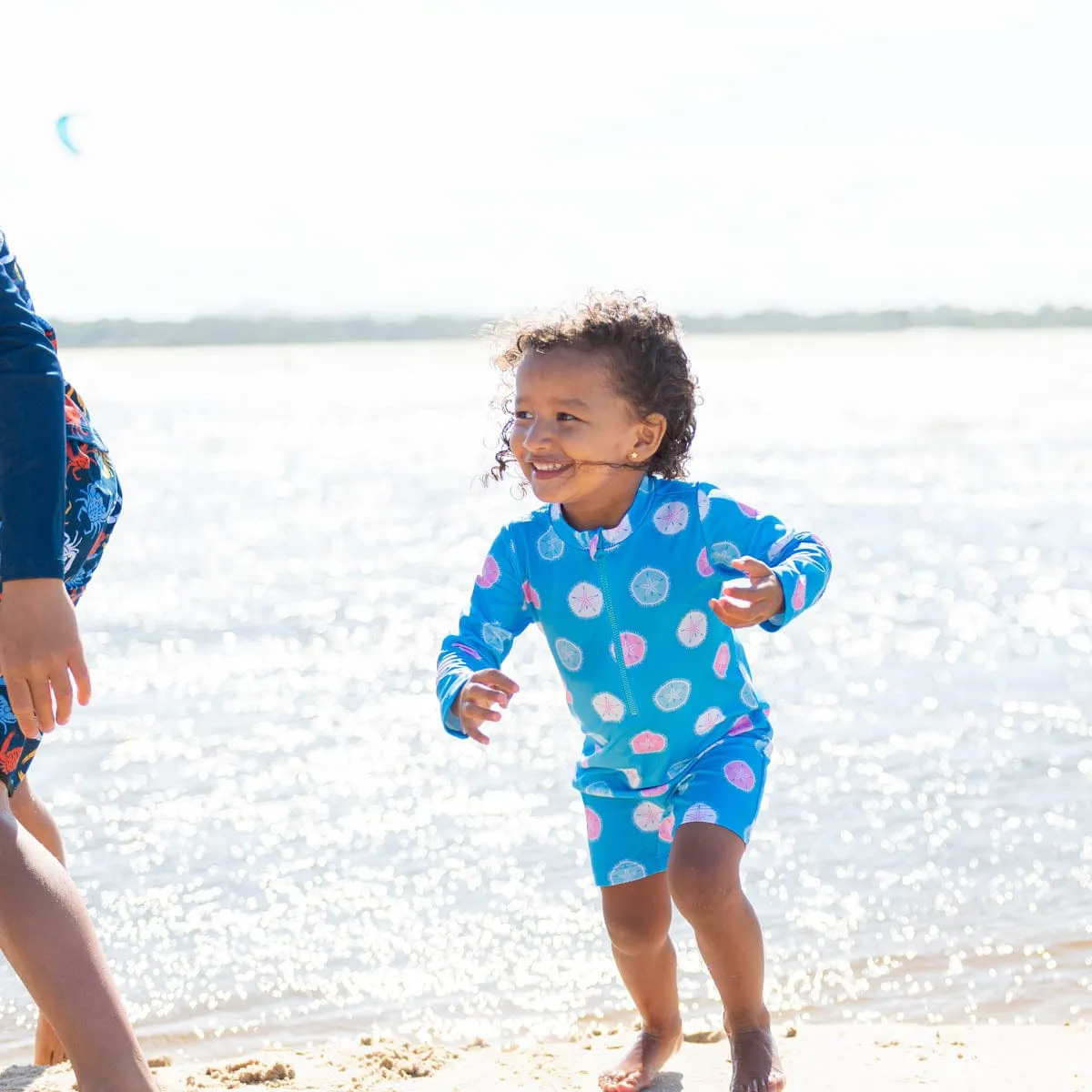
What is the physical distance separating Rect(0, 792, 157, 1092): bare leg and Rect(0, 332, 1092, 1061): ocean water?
1358 mm

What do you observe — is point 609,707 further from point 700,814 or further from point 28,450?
point 28,450

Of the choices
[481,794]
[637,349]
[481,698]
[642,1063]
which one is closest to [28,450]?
[481,698]

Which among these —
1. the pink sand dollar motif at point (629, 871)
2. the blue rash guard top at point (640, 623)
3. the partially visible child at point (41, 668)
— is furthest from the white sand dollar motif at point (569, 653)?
the partially visible child at point (41, 668)

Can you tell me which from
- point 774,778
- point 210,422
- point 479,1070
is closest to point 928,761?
point 774,778

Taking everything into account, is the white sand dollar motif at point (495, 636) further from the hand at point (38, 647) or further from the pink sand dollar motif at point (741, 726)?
the hand at point (38, 647)

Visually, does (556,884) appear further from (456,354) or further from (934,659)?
(456,354)

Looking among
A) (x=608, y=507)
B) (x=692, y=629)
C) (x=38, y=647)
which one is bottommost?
(x=692, y=629)

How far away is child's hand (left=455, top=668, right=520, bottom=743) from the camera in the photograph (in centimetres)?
243

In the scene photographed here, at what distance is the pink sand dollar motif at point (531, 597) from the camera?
2.88 metres

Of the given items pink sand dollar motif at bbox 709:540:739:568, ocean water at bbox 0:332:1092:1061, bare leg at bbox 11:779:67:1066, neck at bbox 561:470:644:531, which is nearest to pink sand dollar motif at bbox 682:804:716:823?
pink sand dollar motif at bbox 709:540:739:568

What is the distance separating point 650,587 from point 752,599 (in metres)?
0.37

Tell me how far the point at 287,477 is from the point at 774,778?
29.7ft

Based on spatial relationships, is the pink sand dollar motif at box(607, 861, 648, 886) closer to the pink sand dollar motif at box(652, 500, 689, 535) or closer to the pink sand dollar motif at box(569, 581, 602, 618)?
the pink sand dollar motif at box(569, 581, 602, 618)

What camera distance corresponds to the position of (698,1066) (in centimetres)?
303
